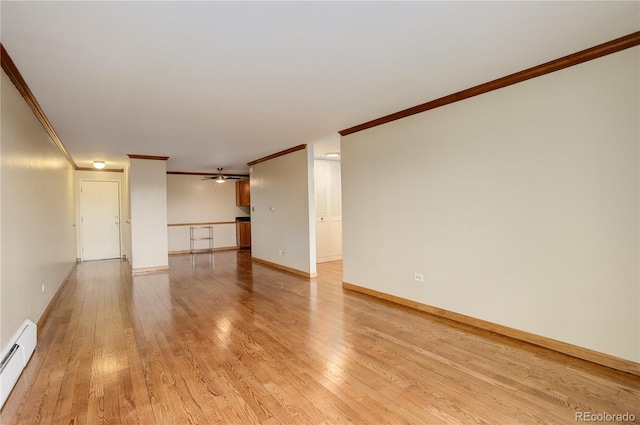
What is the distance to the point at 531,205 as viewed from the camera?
279 cm

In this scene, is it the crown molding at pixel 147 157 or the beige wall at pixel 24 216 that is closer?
the beige wall at pixel 24 216

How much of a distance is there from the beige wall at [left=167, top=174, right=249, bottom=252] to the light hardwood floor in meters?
5.44

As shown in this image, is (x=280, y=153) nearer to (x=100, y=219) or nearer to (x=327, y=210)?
Result: (x=327, y=210)

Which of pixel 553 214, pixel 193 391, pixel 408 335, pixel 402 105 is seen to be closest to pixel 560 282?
pixel 553 214

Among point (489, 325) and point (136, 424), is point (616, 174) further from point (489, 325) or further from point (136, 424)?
point (136, 424)

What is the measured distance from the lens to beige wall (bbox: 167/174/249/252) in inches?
368

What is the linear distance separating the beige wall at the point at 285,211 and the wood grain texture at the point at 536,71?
7.32ft

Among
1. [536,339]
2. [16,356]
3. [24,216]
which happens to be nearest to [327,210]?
[536,339]

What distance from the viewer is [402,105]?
365 centimetres

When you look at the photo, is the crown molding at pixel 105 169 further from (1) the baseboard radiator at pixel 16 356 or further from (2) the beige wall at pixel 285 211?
(1) the baseboard radiator at pixel 16 356

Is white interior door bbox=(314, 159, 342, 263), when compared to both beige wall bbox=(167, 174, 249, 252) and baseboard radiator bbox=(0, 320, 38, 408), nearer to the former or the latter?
beige wall bbox=(167, 174, 249, 252)

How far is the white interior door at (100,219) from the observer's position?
26.6 feet

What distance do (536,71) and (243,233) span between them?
8.67 m

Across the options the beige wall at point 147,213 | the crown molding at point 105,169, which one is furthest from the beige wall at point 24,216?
the crown molding at point 105,169
